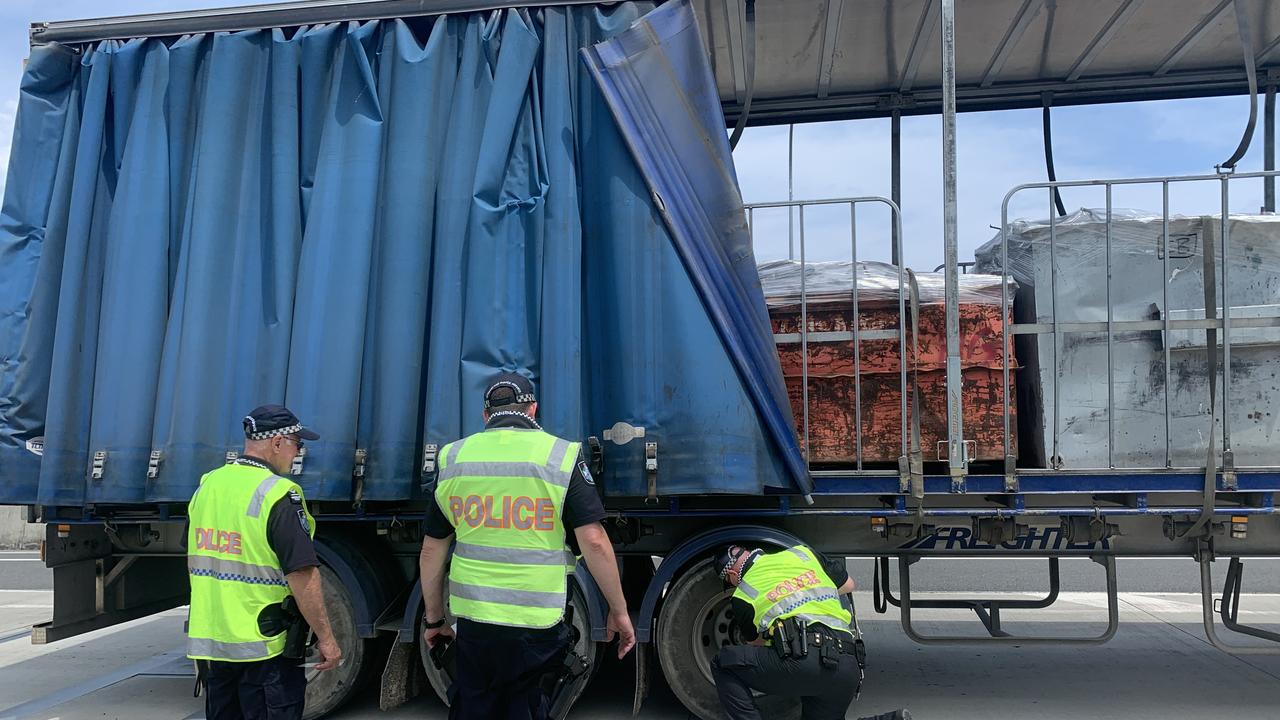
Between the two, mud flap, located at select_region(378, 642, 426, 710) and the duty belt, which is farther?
mud flap, located at select_region(378, 642, 426, 710)

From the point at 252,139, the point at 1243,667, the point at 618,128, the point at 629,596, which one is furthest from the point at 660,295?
the point at 1243,667

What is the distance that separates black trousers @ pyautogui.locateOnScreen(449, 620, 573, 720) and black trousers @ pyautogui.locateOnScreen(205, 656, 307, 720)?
2.12 ft

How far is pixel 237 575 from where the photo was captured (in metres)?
3.28

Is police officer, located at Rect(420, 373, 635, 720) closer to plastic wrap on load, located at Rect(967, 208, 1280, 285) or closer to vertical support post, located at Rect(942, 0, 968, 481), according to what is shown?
vertical support post, located at Rect(942, 0, 968, 481)

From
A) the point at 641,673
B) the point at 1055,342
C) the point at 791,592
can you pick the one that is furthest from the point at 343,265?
the point at 1055,342

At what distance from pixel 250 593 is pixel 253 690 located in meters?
0.35

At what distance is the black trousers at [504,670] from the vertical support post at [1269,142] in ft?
17.3

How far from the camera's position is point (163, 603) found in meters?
5.68

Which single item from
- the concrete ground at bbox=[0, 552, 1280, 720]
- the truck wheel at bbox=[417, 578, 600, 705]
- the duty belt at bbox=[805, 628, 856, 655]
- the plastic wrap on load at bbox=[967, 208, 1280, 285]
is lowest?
the concrete ground at bbox=[0, 552, 1280, 720]

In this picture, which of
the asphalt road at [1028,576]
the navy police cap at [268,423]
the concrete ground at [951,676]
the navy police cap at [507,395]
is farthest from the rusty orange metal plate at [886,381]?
the asphalt road at [1028,576]

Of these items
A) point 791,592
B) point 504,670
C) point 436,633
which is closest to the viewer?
point 504,670

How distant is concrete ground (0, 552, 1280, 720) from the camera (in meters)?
5.16

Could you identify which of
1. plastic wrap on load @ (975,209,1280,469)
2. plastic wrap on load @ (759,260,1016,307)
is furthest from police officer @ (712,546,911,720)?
plastic wrap on load @ (975,209,1280,469)

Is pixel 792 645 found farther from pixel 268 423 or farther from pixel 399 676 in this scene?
pixel 399 676
